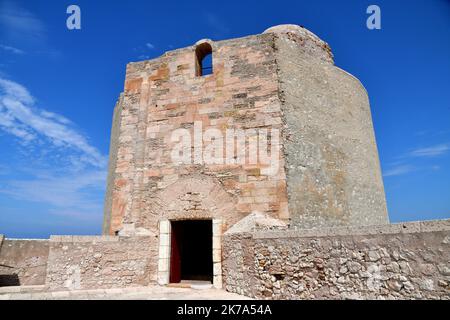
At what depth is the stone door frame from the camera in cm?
599

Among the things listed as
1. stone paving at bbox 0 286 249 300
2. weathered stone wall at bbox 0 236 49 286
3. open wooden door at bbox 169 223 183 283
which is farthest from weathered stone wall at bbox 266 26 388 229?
weathered stone wall at bbox 0 236 49 286

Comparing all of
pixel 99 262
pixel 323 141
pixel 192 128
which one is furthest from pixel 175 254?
pixel 323 141

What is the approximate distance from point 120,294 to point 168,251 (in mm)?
1486

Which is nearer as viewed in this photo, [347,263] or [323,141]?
[347,263]

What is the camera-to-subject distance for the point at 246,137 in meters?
6.71

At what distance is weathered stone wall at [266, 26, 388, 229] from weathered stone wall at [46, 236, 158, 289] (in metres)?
3.26

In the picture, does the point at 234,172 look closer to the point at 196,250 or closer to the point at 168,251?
the point at 168,251

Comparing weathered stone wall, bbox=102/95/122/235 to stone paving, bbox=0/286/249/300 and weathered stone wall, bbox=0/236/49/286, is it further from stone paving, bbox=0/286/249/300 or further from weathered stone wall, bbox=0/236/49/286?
stone paving, bbox=0/286/249/300

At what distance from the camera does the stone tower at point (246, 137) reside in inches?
254

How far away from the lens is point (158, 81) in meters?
7.99

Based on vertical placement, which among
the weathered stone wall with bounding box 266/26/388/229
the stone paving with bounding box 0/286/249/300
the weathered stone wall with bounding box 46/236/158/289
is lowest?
the stone paving with bounding box 0/286/249/300

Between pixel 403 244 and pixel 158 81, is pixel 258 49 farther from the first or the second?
pixel 403 244
